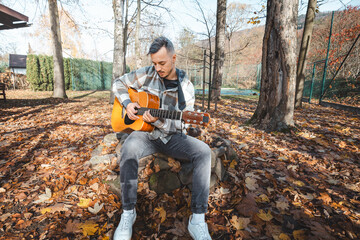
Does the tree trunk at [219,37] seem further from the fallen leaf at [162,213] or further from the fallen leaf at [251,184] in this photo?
the fallen leaf at [162,213]

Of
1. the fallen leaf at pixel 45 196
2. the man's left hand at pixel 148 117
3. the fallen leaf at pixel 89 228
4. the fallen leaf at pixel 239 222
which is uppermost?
the man's left hand at pixel 148 117

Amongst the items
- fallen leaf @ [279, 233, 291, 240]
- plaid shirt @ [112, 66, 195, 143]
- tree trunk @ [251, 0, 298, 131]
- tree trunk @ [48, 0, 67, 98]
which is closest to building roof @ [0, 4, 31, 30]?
tree trunk @ [48, 0, 67, 98]

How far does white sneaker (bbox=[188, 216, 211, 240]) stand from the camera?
1.72 meters

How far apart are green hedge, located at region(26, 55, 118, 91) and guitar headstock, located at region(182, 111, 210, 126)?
1931cm

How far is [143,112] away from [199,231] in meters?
1.46

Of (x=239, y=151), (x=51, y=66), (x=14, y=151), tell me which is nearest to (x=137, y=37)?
(x=51, y=66)

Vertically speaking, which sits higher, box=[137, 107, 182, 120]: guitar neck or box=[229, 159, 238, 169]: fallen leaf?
box=[137, 107, 182, 120]: guitar neck

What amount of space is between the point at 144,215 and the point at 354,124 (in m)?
6.25

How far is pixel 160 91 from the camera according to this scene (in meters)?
2.38

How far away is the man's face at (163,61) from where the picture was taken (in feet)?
7.06

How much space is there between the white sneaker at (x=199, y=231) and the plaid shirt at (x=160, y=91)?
0.96 m

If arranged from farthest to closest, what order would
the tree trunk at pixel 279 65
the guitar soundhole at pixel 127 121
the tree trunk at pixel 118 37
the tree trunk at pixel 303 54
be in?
the tree trunk at pixel 118 37 < the tree trunk at pixel 303 54 < the tree trunk at pixel 279 65 < the guitar soundhole at pixel 127 121

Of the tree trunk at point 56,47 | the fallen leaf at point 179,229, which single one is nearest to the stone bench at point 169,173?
the fallen leaf at point 179,229

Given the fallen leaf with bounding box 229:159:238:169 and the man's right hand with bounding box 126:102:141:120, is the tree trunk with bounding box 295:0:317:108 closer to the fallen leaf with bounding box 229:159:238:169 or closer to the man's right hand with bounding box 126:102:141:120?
the fallen leaf with bounding box 229:159:238:169
